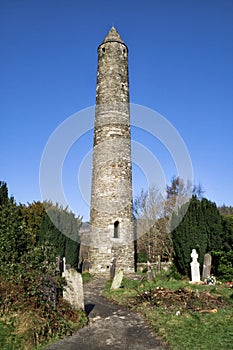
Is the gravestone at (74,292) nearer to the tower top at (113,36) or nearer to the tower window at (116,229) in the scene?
the tower window at (116,229)

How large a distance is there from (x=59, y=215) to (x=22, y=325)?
13.6 metres

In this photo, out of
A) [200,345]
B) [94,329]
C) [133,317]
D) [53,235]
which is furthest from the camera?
[53,235]

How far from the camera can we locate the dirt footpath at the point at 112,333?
215 inches

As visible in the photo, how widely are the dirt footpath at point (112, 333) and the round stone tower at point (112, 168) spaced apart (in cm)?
811

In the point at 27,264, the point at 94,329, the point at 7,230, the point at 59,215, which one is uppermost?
the point at 59,215

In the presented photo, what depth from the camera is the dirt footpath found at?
5.45m

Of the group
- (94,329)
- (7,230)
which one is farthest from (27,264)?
(94,329)

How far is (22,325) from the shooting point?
5.76 m

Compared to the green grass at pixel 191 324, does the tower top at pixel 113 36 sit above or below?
above

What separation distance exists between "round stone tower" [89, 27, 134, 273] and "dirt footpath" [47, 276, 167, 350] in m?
8.11

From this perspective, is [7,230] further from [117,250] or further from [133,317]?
[117,250]

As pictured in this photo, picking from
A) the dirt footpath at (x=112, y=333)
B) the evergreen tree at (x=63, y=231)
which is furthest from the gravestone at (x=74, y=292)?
the evergreen tree at (x=63, y=231)

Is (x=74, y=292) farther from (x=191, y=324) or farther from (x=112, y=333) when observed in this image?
(x=191, y=324)

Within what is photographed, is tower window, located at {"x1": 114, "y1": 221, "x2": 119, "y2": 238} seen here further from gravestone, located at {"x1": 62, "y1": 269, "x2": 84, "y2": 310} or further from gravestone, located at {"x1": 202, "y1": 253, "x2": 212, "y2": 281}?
gravestone, located at {"x1": 62, "y1": 269, "x2": 84, "y2": 310}
